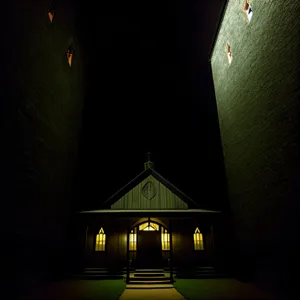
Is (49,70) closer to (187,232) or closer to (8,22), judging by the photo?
(8,22)

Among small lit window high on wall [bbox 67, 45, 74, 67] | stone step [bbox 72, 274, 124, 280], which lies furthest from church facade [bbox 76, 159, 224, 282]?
small lit window high on wall [bbox 67, 45, 74, 67]

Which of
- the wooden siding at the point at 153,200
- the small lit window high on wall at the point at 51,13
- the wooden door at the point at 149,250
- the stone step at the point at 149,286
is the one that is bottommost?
the stone step at the point at 149,286

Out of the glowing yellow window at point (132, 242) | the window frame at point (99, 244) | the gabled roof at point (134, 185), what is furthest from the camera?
the gabled roof at point (134, 185)

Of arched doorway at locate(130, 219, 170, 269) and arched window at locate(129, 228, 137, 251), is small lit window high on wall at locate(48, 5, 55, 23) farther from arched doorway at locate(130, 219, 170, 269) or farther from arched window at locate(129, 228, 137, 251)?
arched window at locate(129, 228, 137, 251)

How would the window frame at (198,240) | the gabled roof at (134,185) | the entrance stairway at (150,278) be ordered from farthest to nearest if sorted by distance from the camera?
1. the gabled roof at (134,185)
2. the window frame at (198,240)
3. the entrance stairway at (150,278)

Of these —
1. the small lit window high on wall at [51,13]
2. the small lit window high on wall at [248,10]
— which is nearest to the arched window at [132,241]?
the small lit window high on wall at [51,13]

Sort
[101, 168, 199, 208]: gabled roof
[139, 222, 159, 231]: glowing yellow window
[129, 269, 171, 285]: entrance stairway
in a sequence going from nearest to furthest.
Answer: [129, 269, 171, 285]: entrance stairway, [139, 222, 159, 231]: glowing yellow window, [101, 168, 199, 208]: gabled roof

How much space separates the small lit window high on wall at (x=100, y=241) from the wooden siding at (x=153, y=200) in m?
1.81

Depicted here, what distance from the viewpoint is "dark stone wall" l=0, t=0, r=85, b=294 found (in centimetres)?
641

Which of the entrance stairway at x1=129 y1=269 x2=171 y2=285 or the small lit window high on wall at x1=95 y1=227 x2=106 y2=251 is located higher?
the small lit window high on wall at x1=95 y1=227 x2=106 y2=251

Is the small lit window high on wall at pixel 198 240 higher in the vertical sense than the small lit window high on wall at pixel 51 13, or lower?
lower

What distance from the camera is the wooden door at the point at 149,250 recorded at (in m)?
13.4

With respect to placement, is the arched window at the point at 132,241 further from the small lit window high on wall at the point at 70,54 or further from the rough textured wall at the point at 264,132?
the small lit window high on wall at the point at 70,54

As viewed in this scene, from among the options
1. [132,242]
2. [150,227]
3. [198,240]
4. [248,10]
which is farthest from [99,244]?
[248,10]
